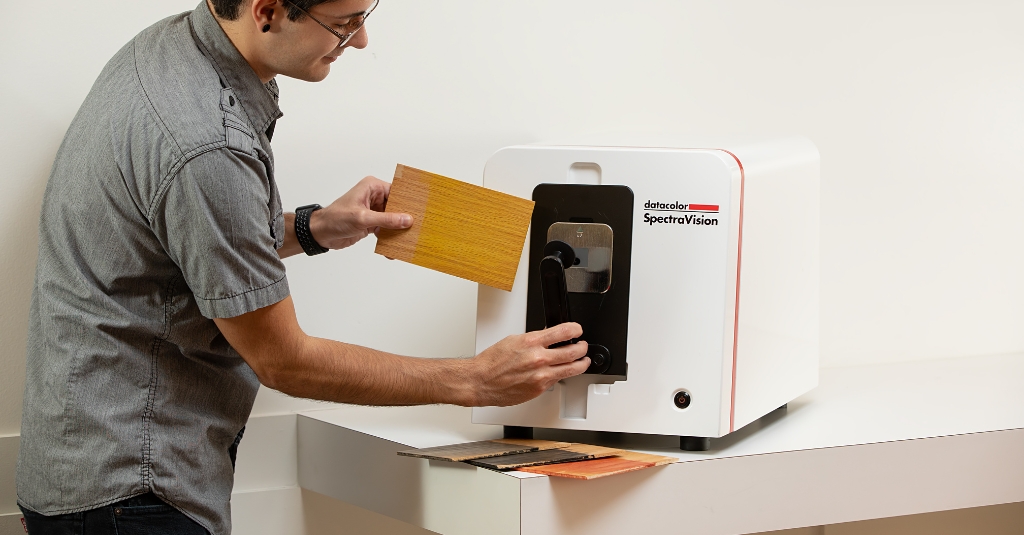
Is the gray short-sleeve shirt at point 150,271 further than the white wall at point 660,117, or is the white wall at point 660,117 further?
the white wall at point 660,117

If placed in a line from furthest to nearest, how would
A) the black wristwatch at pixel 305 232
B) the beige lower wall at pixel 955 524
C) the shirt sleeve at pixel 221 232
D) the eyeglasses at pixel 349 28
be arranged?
the beige lower wall at pixel 955 524, the black wristwatch at pixel 305 232, the eyeglasses at pixel 349 28, the shirt sleeve at pixel 221 232

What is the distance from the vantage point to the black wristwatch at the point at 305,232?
1332mm

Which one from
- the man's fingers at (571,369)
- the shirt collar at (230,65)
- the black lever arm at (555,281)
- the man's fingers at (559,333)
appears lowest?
the man's fingers at (571,369)

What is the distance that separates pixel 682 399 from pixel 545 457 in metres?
0.18

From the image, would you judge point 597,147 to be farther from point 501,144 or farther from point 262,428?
point 262,428

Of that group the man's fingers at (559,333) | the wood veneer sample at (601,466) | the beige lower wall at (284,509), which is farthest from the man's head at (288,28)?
the beige lower wall at (284,509)

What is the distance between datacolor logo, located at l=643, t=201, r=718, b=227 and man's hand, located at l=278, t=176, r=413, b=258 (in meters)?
0.31

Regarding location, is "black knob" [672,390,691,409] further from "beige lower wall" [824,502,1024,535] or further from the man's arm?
"beige lower wall" [824,502,1024,535]

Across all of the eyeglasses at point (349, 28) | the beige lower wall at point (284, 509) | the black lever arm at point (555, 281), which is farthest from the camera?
the beige lower wall at point (284, 509)

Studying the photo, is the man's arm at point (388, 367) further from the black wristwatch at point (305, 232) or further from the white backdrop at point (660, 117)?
the white backdrop at point (660, 117)

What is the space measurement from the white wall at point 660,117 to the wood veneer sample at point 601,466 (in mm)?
562

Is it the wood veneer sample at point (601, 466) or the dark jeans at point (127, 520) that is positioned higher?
the wood veneer sample at point (601, 466)

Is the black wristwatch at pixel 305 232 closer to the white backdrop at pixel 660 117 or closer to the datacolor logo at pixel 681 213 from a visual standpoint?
the white backdrop at pixel 660 117

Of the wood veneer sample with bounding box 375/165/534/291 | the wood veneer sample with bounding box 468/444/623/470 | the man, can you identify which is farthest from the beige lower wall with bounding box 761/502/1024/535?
the man
